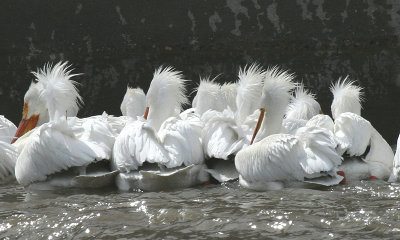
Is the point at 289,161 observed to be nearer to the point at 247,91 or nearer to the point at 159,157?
the point at 159,157

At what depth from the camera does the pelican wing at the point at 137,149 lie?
5816mm

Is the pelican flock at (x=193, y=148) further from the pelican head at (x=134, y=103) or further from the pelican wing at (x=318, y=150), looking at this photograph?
the pelican head at (x=134, y=103)

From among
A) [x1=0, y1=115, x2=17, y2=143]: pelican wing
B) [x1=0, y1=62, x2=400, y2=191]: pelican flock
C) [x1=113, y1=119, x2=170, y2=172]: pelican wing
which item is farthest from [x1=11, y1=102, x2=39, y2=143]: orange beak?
[x1=113, y1=119, x2=170, y2=172]: pelican wing

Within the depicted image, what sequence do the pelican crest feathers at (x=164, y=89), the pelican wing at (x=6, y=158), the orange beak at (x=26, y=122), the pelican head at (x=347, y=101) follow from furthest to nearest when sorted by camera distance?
the orange beak at (x=26, y=122)
the pelican head at (x=347, y=101)
the pelican crest feathers at (x=164, y=89)
the pelican wing at (x=6, y=158)

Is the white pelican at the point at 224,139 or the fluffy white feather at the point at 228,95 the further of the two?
the fluffy white feather at the point at 228,95

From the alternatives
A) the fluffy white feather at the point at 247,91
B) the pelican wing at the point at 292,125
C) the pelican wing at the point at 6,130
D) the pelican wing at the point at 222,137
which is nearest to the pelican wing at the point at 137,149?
the pelican wing at the point at 222,137

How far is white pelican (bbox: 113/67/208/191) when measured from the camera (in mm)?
5828

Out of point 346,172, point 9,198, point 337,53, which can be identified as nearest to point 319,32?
point 337,53

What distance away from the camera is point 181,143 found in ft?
19.8

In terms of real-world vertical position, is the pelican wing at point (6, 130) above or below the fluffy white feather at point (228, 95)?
below

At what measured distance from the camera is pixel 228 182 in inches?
246

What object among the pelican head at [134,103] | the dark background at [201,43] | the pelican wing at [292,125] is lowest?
the pelican wing at [292,125]

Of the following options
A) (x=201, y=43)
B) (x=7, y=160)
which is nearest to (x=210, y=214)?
(x=7, y=160)

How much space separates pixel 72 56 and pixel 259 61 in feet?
8.68
